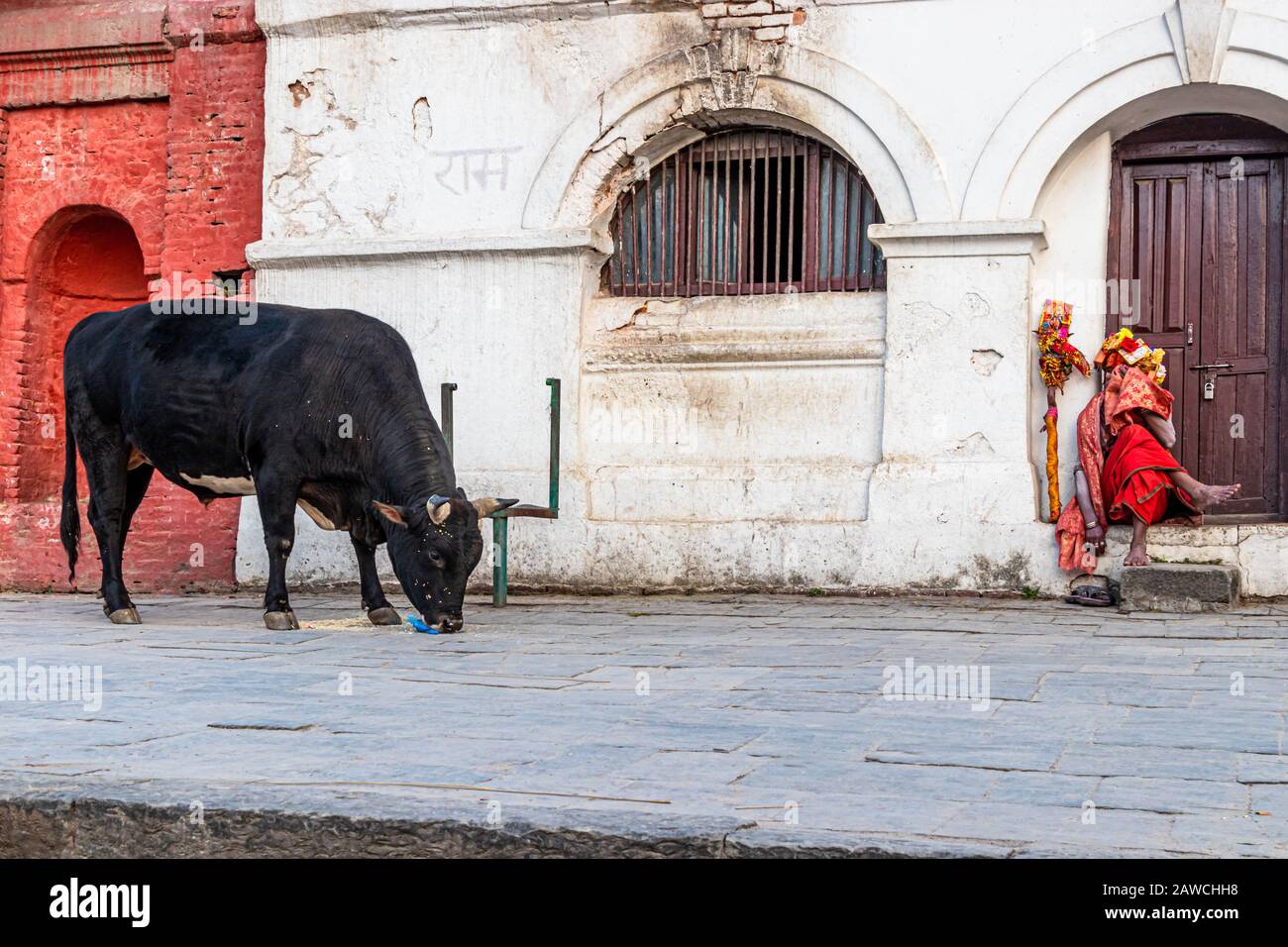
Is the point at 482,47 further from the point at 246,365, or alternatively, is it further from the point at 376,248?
the point at 246,365

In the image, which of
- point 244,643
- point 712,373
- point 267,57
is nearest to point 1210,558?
point 712,373

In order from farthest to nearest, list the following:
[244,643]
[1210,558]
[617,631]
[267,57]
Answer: [267,57] → [1210,558] → [617,631] → [244,643]

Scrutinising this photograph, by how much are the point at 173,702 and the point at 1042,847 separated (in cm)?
335

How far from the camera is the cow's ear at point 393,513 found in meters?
7.83

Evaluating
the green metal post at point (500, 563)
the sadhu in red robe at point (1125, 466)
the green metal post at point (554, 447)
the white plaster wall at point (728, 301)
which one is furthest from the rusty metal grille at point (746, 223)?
the green metal post at point (500, 563)

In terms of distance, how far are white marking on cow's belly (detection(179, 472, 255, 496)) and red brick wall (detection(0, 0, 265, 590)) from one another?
8.51 feet

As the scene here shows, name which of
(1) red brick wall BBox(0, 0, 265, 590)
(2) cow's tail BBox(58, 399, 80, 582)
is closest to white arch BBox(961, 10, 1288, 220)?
(1) red brick wall BBox(0, 0, 265, 590)

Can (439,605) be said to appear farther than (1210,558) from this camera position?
No

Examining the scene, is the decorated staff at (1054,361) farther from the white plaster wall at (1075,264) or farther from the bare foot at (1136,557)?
the bare foot at (1136,557)

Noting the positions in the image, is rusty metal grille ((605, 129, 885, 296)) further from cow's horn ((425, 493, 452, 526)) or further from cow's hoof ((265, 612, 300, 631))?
cow's hoof ((265, 612, 300, 631))

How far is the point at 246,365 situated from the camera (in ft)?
28.2

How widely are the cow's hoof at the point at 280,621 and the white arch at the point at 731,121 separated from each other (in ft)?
12.3

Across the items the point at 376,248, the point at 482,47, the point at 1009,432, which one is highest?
the point at 482,47

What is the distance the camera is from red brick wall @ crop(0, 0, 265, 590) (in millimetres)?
11602
